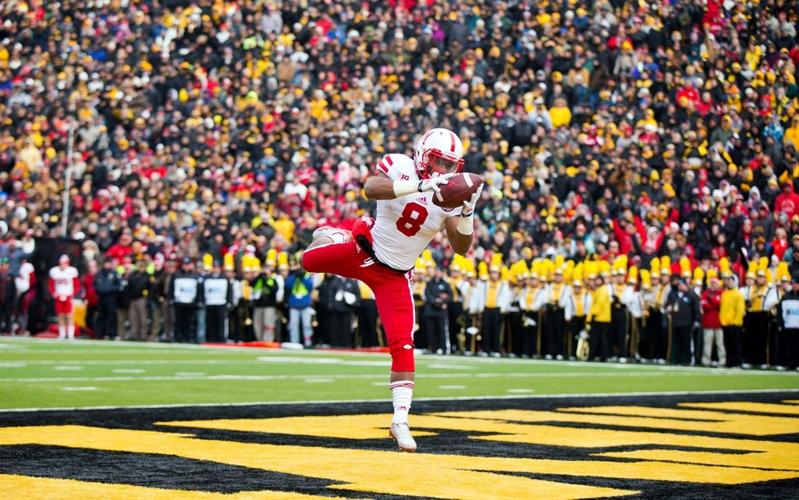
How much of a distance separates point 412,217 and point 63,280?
17651 mm

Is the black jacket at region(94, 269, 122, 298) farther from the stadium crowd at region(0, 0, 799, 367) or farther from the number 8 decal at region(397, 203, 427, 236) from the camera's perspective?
the number 8 decal at region(397, 203, 427, 236)

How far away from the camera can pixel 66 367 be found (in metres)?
15.5

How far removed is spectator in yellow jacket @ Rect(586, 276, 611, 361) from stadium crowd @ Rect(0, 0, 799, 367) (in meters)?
0.05

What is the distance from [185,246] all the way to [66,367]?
11.1 meters

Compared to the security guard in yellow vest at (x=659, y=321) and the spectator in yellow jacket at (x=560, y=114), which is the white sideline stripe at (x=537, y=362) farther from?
the spectator in yellow jacket at (x=560, y=114)

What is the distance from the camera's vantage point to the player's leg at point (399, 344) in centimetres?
785

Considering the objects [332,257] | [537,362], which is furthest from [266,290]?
[332,257]

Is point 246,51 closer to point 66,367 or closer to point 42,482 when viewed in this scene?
point 66,367

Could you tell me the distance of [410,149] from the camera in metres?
27.4

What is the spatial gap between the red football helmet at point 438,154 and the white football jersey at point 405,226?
0.32ft

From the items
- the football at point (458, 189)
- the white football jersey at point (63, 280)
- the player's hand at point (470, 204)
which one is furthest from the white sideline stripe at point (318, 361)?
the football at point (458, 189)

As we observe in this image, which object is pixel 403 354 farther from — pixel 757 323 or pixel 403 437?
pixel 757 323

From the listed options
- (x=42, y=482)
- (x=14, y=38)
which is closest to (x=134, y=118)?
(x=14, y=38)

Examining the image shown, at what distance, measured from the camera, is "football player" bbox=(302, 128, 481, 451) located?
7.73m
